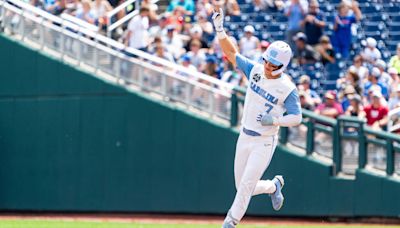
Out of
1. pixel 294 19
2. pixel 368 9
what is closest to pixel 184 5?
pixel 294 19

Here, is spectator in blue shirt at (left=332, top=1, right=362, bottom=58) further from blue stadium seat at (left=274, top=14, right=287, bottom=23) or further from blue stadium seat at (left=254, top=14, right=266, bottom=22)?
blue stadium seat at (left=254, top=14, right=266, bottom=22)

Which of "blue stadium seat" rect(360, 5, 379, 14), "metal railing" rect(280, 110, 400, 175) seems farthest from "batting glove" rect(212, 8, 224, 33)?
"blue stadium seat" rect(360, 5, 379, 14)

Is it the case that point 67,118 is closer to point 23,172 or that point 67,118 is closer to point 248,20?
point 23,172

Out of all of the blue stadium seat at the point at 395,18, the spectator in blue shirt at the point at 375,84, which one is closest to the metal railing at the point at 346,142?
the spectator in blue shirt at the point at 375,84

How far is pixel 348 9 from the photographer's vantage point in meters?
19.0

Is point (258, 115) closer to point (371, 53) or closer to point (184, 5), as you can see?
point (371, 53)

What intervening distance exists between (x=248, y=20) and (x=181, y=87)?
280 cm

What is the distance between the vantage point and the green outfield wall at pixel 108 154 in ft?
57.8

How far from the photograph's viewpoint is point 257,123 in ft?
40.0

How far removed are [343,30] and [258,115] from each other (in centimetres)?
695

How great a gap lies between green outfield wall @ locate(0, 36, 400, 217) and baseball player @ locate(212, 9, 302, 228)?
194 inches

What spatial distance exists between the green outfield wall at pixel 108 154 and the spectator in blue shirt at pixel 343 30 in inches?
104

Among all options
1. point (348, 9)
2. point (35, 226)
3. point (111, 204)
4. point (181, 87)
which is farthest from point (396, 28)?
point (35, 226)

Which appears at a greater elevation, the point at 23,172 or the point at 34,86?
the point at 34,86
